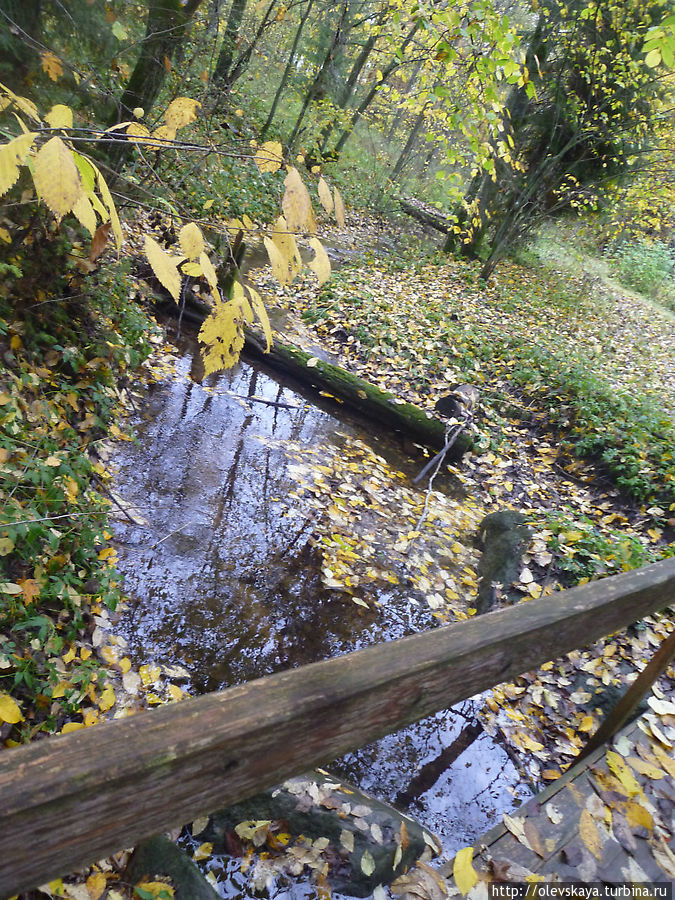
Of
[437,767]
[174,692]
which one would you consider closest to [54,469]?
[174,692]

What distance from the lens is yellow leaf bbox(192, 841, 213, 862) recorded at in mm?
2380

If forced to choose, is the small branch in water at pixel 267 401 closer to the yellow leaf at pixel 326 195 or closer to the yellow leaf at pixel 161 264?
the yellow leaf at pixel 326 195

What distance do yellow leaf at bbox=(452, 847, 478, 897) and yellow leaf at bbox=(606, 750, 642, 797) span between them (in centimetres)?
100

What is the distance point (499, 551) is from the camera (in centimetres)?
514

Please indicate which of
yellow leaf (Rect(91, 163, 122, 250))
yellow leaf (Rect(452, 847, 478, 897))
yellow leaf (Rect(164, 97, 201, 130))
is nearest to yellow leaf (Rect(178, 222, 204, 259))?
yellow leaf (Rect(91, 163, 122, 250))

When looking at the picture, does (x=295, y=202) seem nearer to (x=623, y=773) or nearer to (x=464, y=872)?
(x=464, y=872)

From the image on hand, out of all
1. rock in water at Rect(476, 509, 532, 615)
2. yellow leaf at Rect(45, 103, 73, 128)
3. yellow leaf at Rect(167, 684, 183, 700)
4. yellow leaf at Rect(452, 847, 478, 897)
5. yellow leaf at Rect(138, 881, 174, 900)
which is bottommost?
yellow leaf at Rect(167, 684, 183, 700)

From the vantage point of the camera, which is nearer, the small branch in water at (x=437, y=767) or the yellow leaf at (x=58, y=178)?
the yellow leaf at (x=58, y=178)

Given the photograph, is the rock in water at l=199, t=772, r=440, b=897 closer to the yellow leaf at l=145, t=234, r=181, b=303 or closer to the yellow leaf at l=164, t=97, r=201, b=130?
the yellow leaf at l=145, t=234, r=181, b=303

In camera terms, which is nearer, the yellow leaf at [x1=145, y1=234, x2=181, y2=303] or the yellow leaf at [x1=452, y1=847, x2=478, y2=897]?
the yellow leaf at [x1=145, y1=234, x2=181, y2=303]

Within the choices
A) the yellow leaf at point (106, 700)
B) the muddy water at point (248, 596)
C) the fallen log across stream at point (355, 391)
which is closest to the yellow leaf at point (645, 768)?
the muddy water at point (248, 596)

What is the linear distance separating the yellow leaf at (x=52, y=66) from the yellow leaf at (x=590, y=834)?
600cm

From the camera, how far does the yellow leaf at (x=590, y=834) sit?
2.12 metres

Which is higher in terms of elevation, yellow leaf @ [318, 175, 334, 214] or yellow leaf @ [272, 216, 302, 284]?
yellow leaf @ [318, 175, 334, 214]
